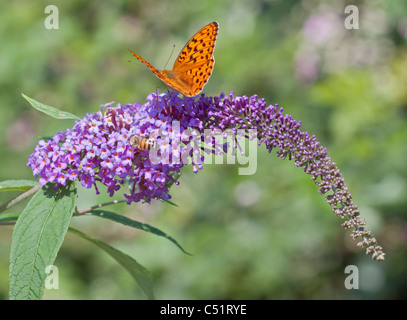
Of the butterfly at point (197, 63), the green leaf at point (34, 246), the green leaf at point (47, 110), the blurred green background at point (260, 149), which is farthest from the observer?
the blurred green background at point (260, 149)

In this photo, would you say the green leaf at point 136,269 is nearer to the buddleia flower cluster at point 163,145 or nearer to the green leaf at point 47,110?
the buddleia flower cluster at point 163,145

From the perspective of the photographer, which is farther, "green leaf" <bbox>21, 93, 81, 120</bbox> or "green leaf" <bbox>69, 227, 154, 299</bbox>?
"green leaf" <bbox>69, 227, 154, 299</bbox>

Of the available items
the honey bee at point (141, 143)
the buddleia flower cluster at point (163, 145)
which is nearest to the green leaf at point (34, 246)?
the buddleia flower cluster at point (163, 145)

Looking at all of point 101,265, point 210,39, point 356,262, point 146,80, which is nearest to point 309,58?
point 146,80

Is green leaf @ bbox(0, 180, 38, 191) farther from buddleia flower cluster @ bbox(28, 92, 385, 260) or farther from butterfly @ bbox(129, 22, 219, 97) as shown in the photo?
butterfly @ bbox(129, 22, 219, 97)

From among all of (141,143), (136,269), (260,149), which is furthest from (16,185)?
(260,149)

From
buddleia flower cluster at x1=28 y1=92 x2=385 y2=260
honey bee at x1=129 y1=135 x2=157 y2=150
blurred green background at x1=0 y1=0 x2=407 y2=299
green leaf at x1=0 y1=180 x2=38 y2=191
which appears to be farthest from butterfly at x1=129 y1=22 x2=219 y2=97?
blurred green background at x1=0 y1=0 x2=407 y2=299
